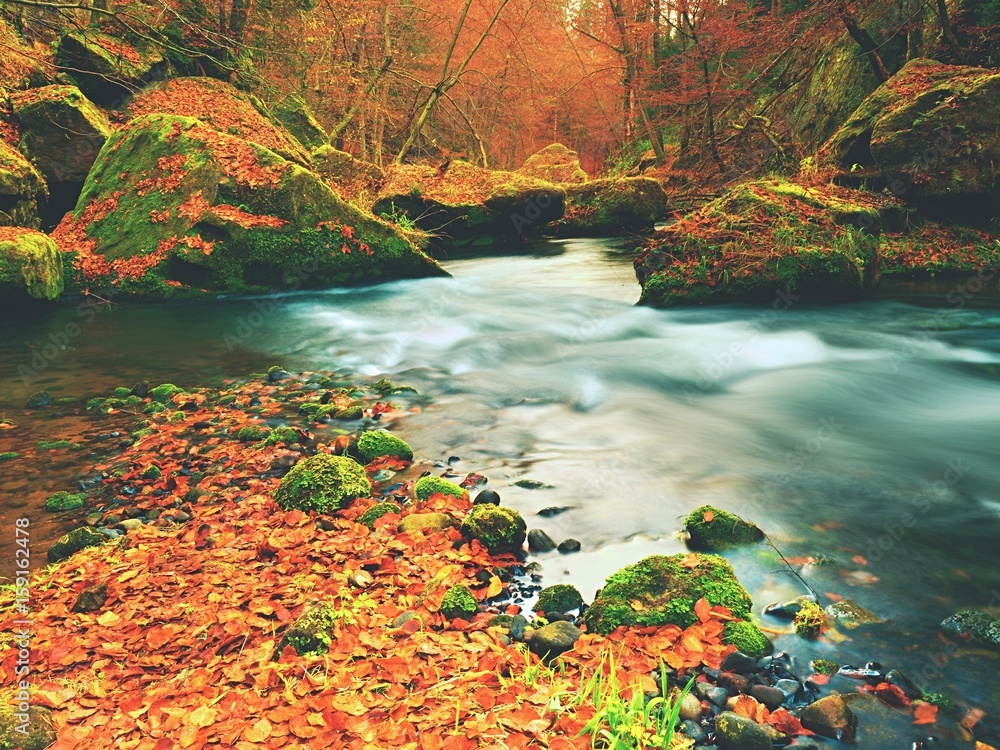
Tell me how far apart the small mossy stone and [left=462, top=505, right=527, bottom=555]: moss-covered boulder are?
1.55 metres

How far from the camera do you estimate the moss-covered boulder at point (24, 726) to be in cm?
222

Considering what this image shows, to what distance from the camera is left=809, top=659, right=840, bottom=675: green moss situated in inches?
106

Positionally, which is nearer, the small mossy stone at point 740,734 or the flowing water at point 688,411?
the small mossy stone at point 740,734

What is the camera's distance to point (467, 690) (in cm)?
253

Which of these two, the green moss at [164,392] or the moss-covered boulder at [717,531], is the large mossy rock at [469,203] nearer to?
the green moss at [164,392]

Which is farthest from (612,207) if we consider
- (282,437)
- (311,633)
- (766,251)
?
(311,633)

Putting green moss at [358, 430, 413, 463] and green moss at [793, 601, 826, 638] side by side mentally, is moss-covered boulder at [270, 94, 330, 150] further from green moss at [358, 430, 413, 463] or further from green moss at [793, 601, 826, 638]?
green moss at [793, 601, 826, 638]

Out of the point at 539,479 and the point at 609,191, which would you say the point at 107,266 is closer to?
the point at 539,479

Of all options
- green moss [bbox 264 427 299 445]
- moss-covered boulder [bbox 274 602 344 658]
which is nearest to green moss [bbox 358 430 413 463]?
green moss [bbox 264 427 299 445]

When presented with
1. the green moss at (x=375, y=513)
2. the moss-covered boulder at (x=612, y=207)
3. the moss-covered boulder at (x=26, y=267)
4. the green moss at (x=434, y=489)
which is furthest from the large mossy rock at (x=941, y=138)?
the moss-covered boulder at (x=26, y=267)

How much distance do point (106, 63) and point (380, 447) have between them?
49.2 feet

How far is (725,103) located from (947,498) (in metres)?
18.8

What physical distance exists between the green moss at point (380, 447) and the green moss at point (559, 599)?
2048 millimetres

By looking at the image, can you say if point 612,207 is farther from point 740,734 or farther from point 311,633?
point 740,734
